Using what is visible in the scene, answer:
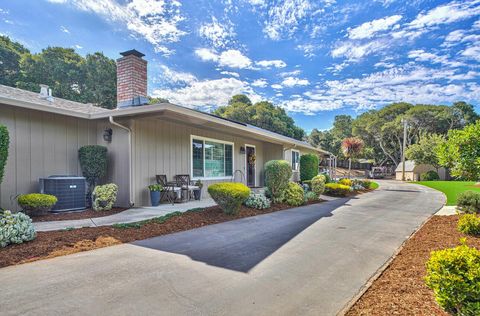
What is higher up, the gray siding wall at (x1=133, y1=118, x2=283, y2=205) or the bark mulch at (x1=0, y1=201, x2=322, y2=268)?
the gray siding wall at (x1=133, y1=118, x2=283, y2=205)

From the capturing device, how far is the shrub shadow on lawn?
379 centimetres

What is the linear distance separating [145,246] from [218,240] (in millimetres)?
1214

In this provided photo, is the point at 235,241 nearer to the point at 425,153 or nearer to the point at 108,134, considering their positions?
the point at 108,134

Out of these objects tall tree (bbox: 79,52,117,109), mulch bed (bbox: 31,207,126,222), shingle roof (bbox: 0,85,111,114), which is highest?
tall tree (bbox: 79,52,117,109)

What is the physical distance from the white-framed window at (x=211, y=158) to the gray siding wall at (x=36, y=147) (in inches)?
140

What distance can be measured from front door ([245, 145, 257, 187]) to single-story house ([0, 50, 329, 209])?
2976 mm

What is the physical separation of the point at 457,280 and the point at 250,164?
11.7 m

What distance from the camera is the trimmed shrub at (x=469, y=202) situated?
7.09m

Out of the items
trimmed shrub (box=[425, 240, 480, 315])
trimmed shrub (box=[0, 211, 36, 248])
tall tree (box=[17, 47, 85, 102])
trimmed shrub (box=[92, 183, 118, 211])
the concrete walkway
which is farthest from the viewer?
tall tree (box=[17, 47, 85, 102])

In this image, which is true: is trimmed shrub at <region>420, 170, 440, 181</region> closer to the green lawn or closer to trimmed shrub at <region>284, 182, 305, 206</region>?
the green lawn

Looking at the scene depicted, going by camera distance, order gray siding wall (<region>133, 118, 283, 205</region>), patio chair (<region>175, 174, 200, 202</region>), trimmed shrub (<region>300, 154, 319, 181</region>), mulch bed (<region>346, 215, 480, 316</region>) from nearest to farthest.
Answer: mulch bed (<region>346, 215, 480, 316</region>), gray siding wall (<region>133, 118, 283, 205</region>), patio chair (<region>175, 174, 200, 202</region>), trimmed shrub (<region>300, 154, 319, 181</region>)

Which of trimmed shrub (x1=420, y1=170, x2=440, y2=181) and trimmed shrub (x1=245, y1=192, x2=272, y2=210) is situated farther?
trimmed shrub (x1=420, y1=170, x2=440, y2=181)

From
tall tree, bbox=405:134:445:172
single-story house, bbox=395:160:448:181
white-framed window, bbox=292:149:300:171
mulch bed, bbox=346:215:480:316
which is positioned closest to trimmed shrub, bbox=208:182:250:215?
mulch bed, bbox=346:215:480:316

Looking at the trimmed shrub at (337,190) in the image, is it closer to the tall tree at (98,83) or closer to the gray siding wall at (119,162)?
the gray siding wall at (119,162)
